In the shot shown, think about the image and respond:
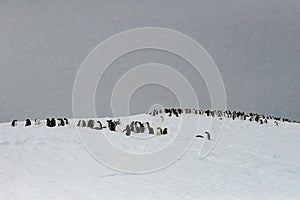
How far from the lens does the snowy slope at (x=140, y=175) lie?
1122cm

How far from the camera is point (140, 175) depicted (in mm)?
13383

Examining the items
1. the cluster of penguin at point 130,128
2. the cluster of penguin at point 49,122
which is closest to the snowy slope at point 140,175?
the cluster of penguin at point 130,128

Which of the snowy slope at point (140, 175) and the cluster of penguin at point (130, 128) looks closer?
the snowy slope at point (140, 175)

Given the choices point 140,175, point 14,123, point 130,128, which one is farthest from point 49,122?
point 140,175

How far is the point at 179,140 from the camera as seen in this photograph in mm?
19594

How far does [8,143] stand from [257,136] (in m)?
12.5

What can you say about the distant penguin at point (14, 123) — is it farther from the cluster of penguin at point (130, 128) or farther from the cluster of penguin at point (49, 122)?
the cluster of penguin at point (130, 128)

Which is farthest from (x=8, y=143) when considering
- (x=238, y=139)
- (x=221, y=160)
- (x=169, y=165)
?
(x=238, y=139)

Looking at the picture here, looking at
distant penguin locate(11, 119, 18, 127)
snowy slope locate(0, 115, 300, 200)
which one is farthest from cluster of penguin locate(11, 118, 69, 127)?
snowy slope locate(0, 115, 300, 200)

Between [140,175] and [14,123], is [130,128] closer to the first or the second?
[14,123]

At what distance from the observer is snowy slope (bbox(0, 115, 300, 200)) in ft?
36.8

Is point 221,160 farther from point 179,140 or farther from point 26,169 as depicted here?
point 26,169

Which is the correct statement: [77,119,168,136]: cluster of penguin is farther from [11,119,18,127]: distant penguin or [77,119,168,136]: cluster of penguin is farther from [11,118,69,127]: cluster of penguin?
[11,119,18,127]: distant penguin

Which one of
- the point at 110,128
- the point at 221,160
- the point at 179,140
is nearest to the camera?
the point at 221,160
